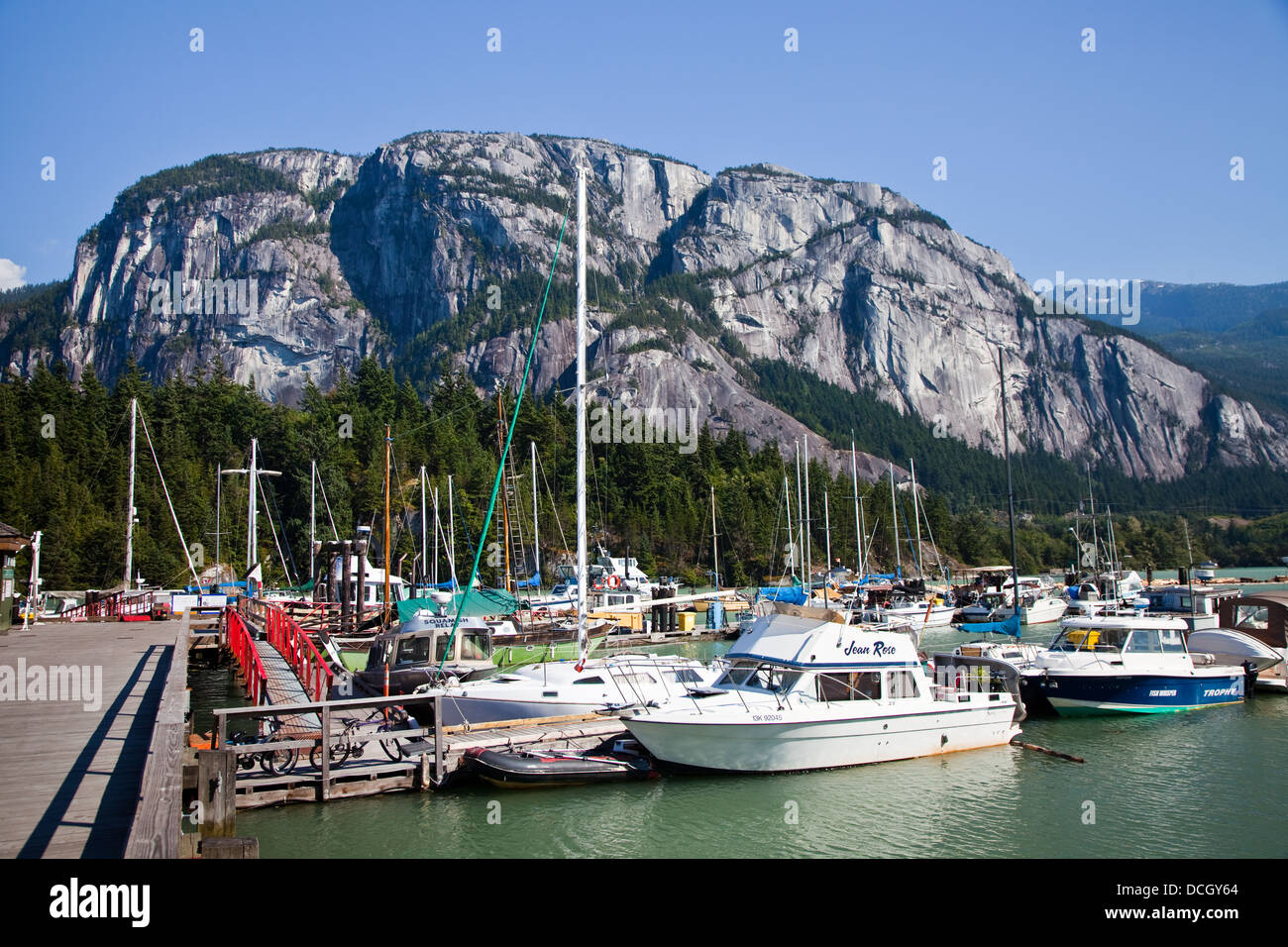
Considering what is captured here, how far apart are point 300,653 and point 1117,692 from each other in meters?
24.3

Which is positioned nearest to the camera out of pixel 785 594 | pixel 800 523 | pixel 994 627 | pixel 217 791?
pixel 217 791

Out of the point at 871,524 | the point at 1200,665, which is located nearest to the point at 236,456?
the point at 871,524

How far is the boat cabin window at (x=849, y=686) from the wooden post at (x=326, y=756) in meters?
10.5

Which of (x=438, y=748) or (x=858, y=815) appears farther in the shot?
(x=438, y=748)

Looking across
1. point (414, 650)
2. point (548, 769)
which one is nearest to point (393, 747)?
point (548, 769)

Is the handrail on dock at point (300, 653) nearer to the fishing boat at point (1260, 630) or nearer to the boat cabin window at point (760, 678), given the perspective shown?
the boat cabin window at point (760, 678)

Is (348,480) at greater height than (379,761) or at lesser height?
greater

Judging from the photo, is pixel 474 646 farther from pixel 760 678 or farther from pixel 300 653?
pixel 760 678

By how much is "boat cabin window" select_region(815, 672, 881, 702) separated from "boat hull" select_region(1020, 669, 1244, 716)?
31.9 ft

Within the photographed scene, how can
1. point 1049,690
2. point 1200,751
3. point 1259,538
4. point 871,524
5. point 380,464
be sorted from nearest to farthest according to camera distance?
point 1200,751 < point 1049,690 < point 380,464 < point 871,524 < point 1259,538

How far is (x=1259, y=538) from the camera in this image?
187 metres

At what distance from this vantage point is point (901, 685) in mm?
21922
